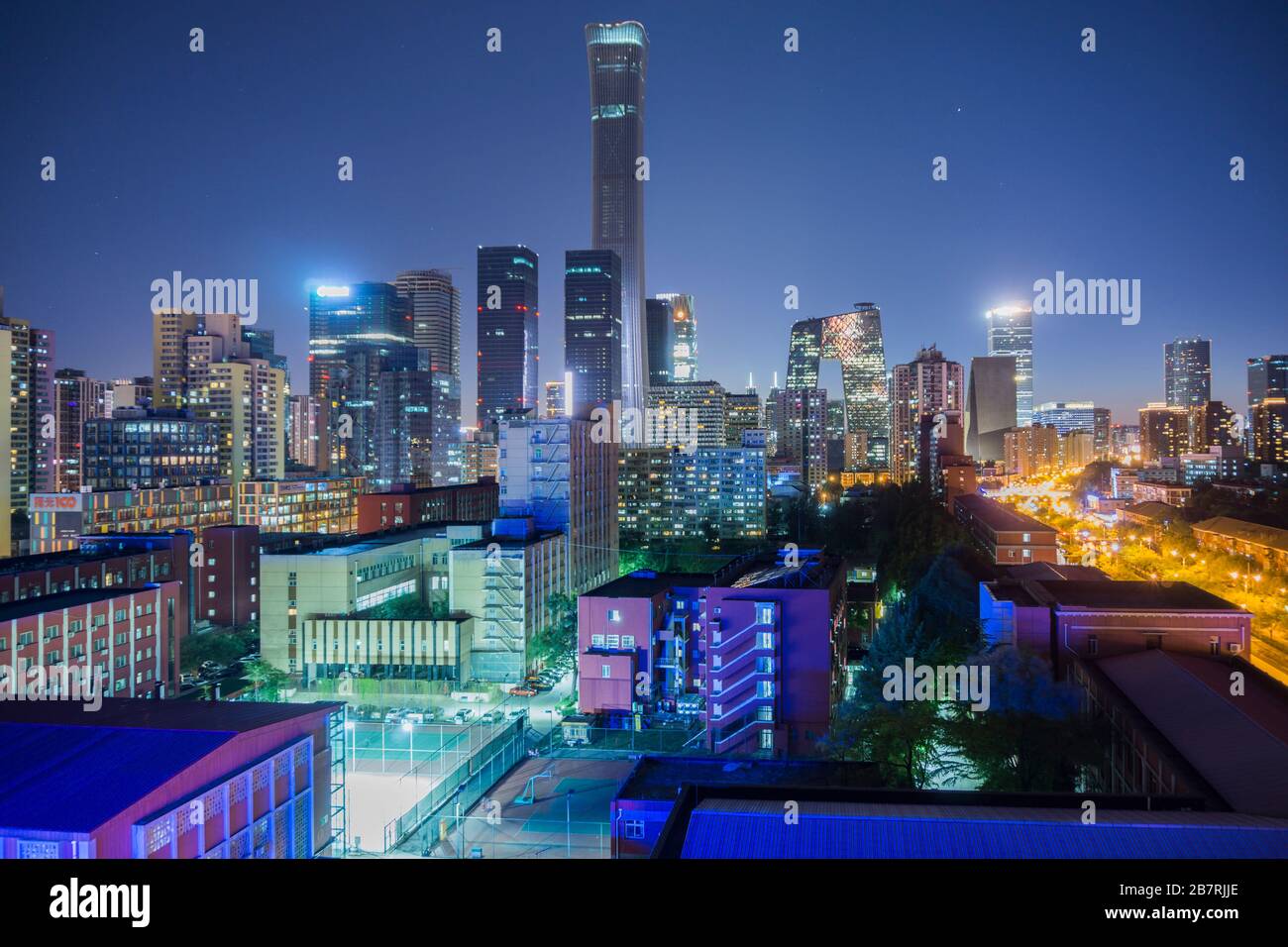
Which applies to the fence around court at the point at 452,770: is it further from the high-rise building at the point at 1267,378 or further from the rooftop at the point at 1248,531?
the high-rise building at the point at 1267,378

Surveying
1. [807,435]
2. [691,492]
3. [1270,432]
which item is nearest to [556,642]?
[691,492]

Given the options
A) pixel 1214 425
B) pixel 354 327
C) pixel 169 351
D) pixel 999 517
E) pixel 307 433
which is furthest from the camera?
pixel 354 327

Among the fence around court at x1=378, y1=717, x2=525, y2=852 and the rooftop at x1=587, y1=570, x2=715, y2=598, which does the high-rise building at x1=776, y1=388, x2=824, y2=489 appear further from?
the fence around court at x1=378, y1=717, x2=525, y2=852

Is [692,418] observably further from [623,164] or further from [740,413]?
[623,164]

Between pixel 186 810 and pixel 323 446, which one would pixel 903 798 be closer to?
pixel 186 810

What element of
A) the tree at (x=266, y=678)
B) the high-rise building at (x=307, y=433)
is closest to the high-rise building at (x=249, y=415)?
the high-rise building at (x=307, y=433)
